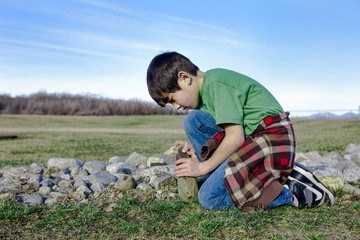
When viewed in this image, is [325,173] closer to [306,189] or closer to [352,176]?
[352,176]

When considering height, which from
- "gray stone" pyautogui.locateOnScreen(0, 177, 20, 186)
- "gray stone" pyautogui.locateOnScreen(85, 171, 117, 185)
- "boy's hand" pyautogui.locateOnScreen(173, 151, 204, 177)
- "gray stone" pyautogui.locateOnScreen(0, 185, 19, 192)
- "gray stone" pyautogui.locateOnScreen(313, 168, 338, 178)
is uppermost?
"boy's hand" pyautogui.locateOnScreen(173, 151, 204, 177)

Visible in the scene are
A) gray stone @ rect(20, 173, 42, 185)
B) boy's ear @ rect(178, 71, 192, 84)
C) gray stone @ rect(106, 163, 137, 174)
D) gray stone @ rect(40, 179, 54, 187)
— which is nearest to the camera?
boy's ear @ rect(178, 71, 192, 84)

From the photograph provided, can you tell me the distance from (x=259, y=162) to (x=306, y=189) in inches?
22.0

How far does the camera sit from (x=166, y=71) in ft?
8.51

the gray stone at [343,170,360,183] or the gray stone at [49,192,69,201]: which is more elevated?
the gray stone at [343,170,360,183]

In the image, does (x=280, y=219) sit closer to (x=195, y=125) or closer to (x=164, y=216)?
(x=164, y=216)

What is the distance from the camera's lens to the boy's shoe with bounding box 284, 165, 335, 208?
2.71 metres

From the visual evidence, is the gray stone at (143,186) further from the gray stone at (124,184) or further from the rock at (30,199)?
the rock at (30,199)

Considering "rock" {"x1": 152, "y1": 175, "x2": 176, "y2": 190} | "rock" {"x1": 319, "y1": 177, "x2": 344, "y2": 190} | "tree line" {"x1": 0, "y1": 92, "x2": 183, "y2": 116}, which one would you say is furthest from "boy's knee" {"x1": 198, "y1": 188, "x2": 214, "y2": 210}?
"tree line" {"x1": 0, "y1": 92, "x2": 183, "y2": 116}

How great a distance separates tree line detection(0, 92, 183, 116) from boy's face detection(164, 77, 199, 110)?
20.5 metres

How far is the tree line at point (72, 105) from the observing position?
21.3 meters

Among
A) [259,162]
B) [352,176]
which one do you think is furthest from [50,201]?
[352,176]

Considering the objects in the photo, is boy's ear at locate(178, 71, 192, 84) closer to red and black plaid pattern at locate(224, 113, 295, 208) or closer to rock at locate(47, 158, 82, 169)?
red and black plaid pattern at locate(224, 113, 295, 208)

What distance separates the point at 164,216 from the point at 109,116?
20262 millimetres
